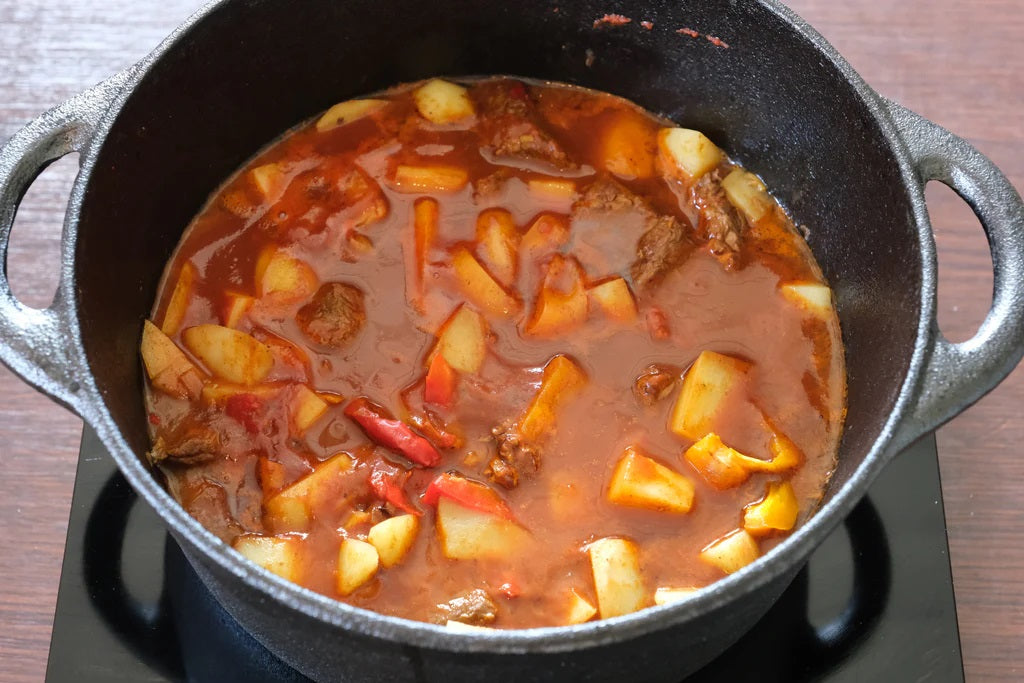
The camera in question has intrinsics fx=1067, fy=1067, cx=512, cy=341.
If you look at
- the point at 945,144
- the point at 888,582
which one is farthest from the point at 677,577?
the point at 945,144

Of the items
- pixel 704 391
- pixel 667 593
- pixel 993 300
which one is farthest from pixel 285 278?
pixel 993 300

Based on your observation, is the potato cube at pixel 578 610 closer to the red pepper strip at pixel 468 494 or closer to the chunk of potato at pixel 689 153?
the red pepper strip at pixel 468 494

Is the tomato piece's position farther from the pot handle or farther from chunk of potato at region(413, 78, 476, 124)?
the pot handle

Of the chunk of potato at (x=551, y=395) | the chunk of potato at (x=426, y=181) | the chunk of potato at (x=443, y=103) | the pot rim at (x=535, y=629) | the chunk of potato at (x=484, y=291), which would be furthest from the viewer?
the chunk of potato at (x=443, y=103)

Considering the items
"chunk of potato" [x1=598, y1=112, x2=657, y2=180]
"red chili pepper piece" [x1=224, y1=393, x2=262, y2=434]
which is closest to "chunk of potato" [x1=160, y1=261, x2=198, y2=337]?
"red chili pepper piece" [x1=224, y1=393, x2=262, y2=434]

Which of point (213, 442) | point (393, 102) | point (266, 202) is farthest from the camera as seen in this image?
point (393, 102)

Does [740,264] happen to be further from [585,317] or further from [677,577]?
[677,577]

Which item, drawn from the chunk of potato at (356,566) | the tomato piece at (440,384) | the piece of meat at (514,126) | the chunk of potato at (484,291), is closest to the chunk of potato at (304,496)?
the chunk of potato at (356,566)
